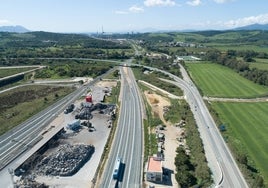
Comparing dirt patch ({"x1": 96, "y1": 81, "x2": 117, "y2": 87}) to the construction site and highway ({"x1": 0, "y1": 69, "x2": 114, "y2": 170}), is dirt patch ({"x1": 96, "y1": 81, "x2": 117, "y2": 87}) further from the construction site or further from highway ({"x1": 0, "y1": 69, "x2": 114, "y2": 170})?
the construction site

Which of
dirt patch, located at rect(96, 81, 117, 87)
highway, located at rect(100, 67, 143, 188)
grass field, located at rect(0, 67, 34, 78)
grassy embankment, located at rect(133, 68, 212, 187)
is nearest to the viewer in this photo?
highway, located at rect(100, 67, 143, 188)

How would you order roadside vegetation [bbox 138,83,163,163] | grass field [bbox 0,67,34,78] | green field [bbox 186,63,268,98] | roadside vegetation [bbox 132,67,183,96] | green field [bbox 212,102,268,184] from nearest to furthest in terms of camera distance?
green field [bbox 212,102,268,184] < roadside vegetation [bbox 138,83,163,163] < green field [bbox 186,63,268,98] < roadside vegetation [bbox 132,67,183,96] < grass field [bbox 0,67,34,78]

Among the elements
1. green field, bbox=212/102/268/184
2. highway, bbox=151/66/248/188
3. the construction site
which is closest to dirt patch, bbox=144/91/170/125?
highway, bbox=151/66/248/188

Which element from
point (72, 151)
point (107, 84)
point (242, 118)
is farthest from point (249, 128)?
point (107, 84)

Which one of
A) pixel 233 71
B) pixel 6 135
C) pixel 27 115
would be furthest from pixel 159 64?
pixel 6 135

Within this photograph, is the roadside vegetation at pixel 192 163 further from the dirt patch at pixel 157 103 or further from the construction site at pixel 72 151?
the construction site at pixel 72 151

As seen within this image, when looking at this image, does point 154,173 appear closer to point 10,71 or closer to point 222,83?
point 222,83
